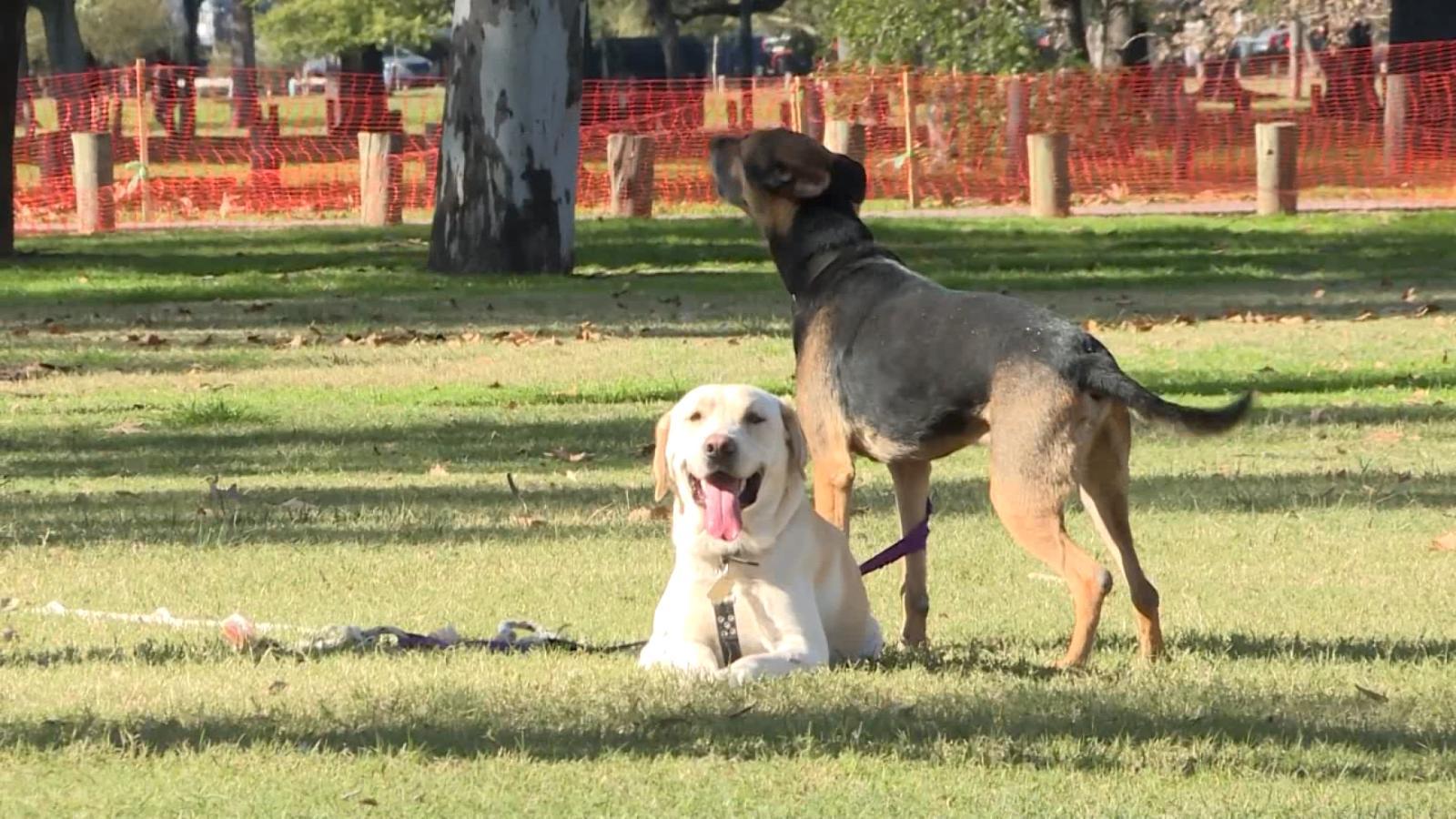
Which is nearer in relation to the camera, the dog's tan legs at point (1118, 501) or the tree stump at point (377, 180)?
the dog's tan legs at point (1118, 501)

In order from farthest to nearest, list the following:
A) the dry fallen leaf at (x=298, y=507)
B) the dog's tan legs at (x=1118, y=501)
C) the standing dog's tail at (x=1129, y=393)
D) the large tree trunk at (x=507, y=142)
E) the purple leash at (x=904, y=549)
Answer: the large tree trunk at (x=507, y=142) < the dry fallen leaf at (x=298, y=507) < the purple leash at (x=904, y=549) < the dog's tan legs at (x=1118, y=501) < the standing dog's tail at (x=1129, y=393)

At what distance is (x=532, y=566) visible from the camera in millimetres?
9820

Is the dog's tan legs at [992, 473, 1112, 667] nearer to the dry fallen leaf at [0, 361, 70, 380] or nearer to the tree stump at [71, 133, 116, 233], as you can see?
the dry fallen leaf at [0, 361, 70, 380]

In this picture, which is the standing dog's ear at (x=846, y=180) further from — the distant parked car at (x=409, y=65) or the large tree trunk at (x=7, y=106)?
the distant parked car at (x=409, y=65)

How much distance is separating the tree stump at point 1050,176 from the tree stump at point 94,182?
35.4 ft

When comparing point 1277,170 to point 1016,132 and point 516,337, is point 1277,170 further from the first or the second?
point 516,337

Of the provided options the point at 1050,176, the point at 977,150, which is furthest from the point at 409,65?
the point at 1050,176

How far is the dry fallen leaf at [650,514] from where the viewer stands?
36.6 ft

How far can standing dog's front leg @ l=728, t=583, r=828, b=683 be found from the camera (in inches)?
281

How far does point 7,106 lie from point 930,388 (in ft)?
68.1

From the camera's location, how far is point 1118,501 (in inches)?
304

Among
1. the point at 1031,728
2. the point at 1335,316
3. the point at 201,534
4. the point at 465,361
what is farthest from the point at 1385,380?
the point at 1031,728

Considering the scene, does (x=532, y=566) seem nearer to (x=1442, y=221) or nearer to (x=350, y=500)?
(x=350, y=500)

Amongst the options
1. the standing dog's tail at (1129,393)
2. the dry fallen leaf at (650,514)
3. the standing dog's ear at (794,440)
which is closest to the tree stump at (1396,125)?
the dry fallen leaf at (650,514)
